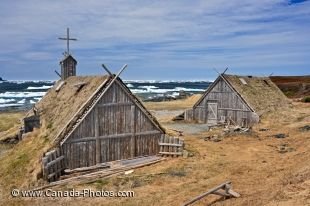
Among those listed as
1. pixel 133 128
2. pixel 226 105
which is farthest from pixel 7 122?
pixel 133 128

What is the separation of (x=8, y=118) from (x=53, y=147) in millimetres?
35119

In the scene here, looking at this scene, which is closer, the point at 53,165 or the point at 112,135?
the point at 53,165

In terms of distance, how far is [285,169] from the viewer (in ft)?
58.9

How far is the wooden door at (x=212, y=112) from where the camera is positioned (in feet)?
125

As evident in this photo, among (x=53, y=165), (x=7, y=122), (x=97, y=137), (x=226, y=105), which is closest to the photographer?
(x=53, y=165)

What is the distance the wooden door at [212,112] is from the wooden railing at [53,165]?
22399mm

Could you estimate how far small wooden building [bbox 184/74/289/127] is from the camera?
35.2 meters

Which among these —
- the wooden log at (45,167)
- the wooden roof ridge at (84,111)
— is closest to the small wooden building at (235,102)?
the wooden roof ridge at (84,111)

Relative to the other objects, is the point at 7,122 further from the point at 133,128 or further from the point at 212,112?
the point at 133,128

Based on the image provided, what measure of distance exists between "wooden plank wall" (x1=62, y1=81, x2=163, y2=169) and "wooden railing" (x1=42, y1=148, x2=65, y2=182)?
0.43 metres

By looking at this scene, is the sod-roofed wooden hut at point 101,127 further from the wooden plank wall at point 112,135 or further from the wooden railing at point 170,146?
the wooden railing at point 170,146

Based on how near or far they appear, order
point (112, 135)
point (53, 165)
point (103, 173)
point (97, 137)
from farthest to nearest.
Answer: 1. point (112, 135)
2. point (97, 137)
3. point (103, 173)
4. point (53, 165)

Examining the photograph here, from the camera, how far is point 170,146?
21609 mm

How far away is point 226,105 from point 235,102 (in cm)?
109
